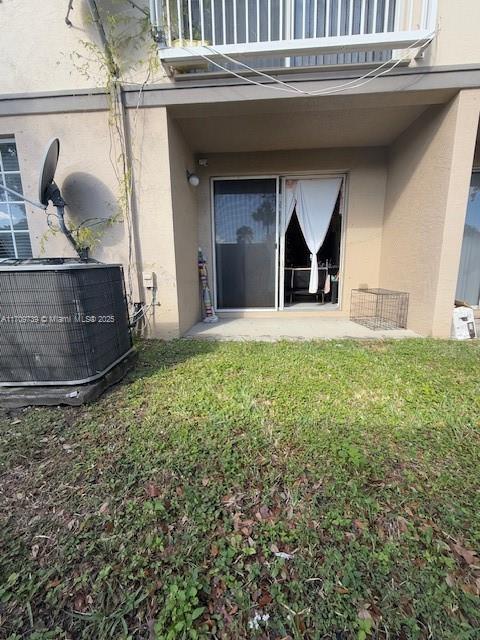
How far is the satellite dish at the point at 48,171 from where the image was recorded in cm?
295

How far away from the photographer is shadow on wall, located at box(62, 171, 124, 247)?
3.43 m

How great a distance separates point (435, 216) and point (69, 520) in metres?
4.19

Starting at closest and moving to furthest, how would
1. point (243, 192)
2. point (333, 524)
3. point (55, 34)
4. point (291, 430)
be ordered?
point (333, 524) → point (291, 430) → point (55, 34) → point (243, 192)

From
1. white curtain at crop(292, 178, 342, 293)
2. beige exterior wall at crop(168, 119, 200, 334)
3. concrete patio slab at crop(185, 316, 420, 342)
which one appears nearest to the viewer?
beige exterior wall at crop(168, 119, 200, 334)

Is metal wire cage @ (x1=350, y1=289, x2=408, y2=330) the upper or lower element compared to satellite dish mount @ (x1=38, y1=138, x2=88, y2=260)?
lower

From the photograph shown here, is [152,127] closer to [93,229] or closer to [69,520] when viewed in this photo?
[93,229]

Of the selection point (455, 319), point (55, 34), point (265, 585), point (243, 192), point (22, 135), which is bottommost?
point (265, 585)

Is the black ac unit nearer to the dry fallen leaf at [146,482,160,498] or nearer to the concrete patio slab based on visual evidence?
the dry fallen leaf at [146,482,160,498]

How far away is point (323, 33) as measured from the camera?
3.21m

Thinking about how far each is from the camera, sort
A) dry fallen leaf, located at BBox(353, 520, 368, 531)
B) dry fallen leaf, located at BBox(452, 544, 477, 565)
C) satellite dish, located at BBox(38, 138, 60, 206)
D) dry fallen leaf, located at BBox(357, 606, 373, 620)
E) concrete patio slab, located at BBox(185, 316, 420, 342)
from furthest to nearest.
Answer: concrete patio slab, located at BBox(185, 316, 420, 342) < satellite dish, located at BBox(38, 138, 60, 206) < dry fallen leaf, located at BBox(353, 520, 368, 531) < dry fallen leaf, located at BBox(452, 544, 477, 565) < dry fallen leaf, located at BBox(357, 606, 373, 620)

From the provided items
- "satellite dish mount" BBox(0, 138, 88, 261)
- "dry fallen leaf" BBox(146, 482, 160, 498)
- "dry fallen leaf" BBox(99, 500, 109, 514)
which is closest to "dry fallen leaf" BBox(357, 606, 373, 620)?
"dry fallen leaf" BBox(146, 482, 160, 498)

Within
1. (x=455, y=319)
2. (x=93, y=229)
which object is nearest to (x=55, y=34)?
(x=93, y=229)

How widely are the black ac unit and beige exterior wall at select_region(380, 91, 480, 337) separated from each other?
3.61 m

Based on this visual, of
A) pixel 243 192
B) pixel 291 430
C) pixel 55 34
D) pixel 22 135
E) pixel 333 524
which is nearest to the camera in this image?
pixel 333 524
